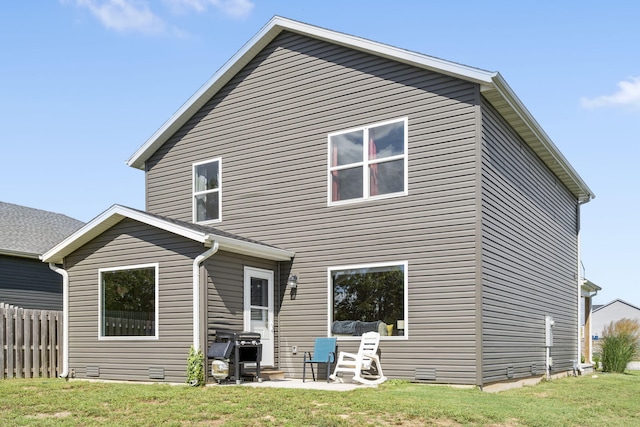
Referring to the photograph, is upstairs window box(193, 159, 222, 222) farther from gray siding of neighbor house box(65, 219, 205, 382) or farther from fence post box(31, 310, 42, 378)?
fence post box(31, 310, 42, 378)

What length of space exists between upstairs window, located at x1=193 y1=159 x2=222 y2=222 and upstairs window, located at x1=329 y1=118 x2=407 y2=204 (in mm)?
3103

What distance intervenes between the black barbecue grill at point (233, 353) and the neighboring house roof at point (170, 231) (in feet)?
5.26

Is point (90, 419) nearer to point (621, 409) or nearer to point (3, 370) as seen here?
point (3, 370)

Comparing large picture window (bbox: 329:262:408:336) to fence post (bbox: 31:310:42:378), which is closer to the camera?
large picture window (bbox: 329:262:408:336)

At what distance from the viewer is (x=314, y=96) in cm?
1380

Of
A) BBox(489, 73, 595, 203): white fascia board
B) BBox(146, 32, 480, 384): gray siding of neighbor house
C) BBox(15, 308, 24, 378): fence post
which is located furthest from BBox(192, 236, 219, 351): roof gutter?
BBox(489, 73, 595, 203): white fascia board

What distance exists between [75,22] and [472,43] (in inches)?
306

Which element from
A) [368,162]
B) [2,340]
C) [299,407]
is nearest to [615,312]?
[368,162]

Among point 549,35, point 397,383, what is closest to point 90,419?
point 397,383

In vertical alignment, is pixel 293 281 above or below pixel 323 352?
above

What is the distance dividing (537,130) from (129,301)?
9.01 metres

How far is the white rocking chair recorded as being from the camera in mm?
11758

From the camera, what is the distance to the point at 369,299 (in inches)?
489

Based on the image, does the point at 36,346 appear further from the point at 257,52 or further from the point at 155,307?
the point at 257,52
